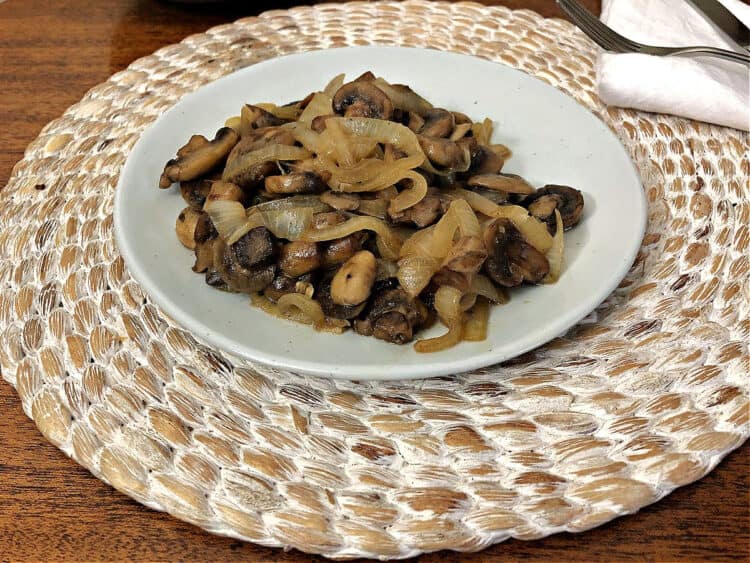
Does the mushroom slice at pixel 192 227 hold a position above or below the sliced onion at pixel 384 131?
below

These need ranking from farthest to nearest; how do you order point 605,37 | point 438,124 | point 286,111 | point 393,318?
point 605,37 → point 286,111 → point 438,124 → point 393,318

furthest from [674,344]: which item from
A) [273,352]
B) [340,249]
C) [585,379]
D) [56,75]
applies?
[56,75]

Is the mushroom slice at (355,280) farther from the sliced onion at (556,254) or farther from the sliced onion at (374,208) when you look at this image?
the sliced onion at (556,254)

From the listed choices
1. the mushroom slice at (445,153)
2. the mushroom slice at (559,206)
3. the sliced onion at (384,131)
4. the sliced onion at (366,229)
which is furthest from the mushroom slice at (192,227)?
the mushroom slice at (559,206)

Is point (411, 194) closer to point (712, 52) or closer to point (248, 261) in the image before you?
point (248, 261)

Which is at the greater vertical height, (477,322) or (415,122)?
(415,122)

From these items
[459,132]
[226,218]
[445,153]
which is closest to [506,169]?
[459,132]

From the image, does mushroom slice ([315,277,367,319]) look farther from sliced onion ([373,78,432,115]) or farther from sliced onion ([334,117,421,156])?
sliced onion ([373,78,432,115])
